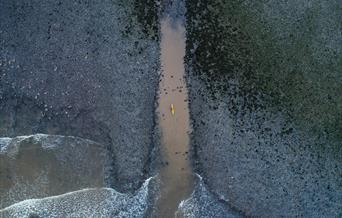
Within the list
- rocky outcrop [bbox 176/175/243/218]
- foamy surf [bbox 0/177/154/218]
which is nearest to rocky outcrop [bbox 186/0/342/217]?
rocky outcrop [bbox 176/175/243/218]

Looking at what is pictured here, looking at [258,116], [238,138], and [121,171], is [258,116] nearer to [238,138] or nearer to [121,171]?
[238,138]

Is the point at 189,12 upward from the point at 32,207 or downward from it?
upward

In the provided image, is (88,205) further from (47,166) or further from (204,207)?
(204,207)

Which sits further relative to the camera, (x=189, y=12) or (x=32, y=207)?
(x=189, y=12)

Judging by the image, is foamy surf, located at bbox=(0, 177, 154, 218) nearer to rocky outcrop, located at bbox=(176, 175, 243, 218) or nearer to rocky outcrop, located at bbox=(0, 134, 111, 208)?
rocky outcrop, located at bbox=(0, 134, 111, 208)

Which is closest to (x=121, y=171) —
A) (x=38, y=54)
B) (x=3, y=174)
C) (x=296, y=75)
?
(x=3, y=174)

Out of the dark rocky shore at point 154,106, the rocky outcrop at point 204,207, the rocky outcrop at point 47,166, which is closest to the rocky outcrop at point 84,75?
the dark rocky shore at point 154,106

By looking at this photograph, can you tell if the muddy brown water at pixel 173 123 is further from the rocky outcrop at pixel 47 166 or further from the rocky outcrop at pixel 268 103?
the rocky outcrop at pixel 47 166
